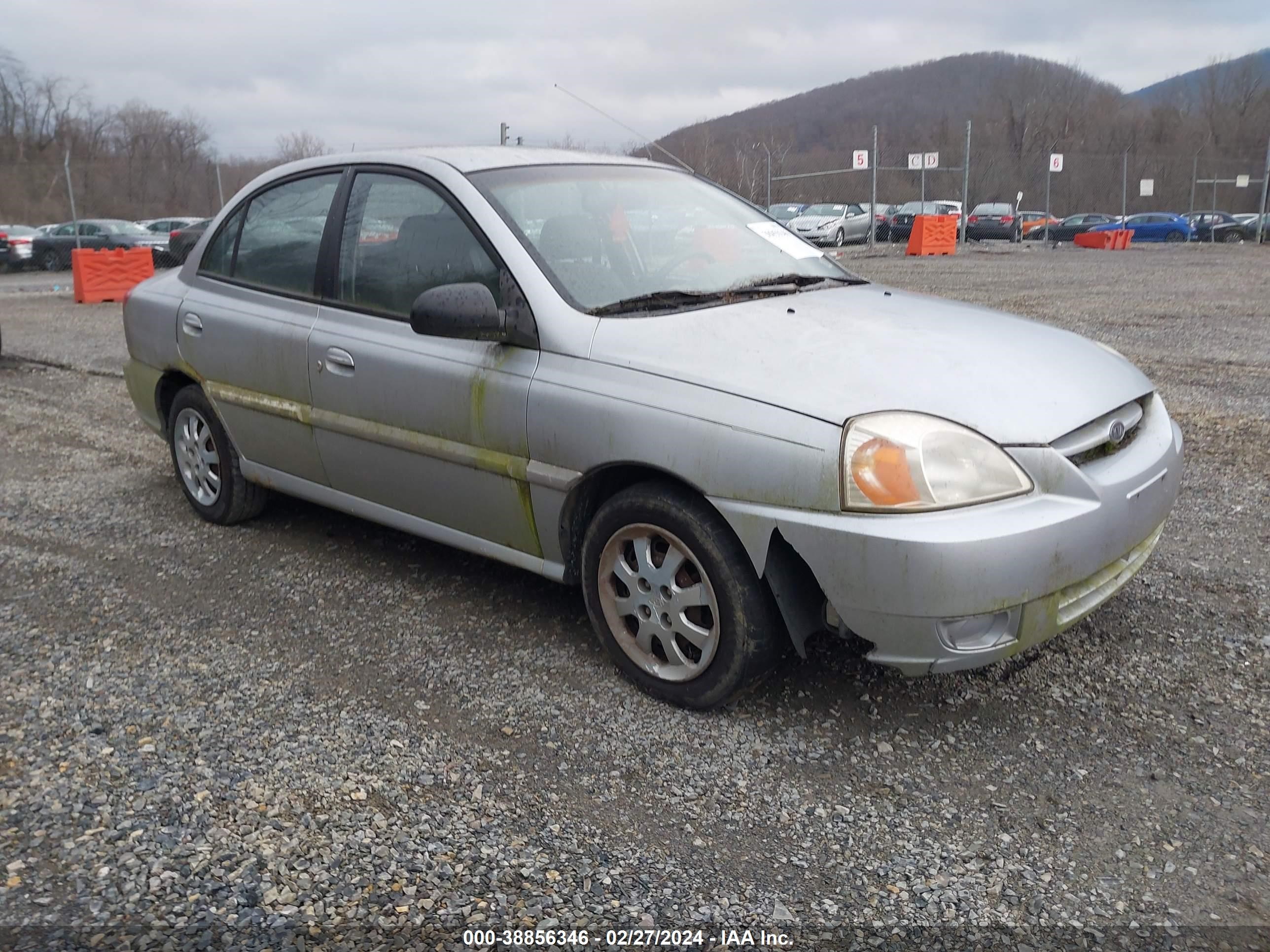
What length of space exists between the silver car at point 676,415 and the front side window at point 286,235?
16mm

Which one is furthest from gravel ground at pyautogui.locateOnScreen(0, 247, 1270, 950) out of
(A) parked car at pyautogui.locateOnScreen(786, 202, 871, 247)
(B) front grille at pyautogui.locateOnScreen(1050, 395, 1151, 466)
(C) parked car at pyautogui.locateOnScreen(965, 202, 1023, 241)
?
(C) parked car at pyautogui.locateOnScreen(965, 202, 1023, 241)

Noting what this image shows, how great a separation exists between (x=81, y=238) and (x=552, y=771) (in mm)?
25886

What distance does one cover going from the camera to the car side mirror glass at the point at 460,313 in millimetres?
3396

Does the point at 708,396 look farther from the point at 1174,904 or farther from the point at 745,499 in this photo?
the point at 1174,904

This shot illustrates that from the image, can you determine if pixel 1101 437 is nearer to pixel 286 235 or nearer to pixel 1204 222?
pixel 286 235

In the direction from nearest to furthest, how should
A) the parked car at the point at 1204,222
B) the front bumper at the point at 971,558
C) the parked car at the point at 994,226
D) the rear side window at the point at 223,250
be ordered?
the front bumper at the point at 971,558, the rear side window at the point at 223,250, the parked car at the point at 994,226, the parked car at the point at 1204,222

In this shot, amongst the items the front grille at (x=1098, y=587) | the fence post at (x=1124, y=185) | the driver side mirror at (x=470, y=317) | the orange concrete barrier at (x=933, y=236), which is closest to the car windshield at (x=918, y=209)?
the fence post at (x=1124, y=185)

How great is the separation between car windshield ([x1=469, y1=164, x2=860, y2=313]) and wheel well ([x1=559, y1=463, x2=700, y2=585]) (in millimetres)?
538

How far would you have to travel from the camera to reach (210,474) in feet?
16.6

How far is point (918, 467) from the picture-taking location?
279 cm

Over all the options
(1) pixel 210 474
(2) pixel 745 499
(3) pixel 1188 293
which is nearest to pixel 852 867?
(2) pixel 745 499

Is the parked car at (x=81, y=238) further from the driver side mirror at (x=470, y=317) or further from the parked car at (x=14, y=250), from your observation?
the driver side mirror at (x=470, y=317)

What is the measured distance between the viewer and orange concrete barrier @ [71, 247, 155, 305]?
17188mm

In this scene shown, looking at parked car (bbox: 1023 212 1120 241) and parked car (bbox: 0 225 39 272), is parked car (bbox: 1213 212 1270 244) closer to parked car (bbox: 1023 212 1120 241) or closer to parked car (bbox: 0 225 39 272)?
parked car (bbox: 1023 212 1120 241)
